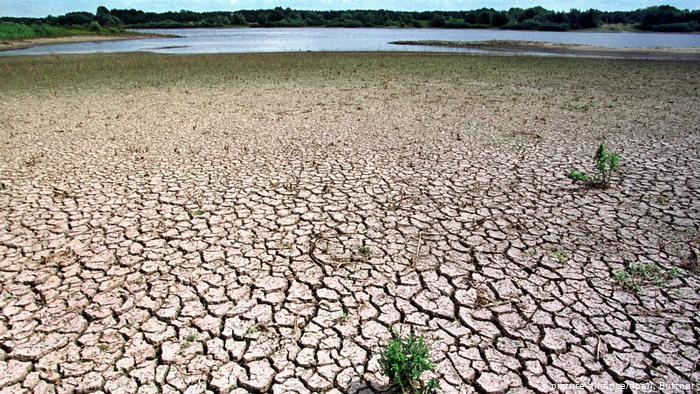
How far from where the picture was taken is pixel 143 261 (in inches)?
145

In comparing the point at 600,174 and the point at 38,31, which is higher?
the point at 38,31

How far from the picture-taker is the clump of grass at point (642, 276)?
3.26 meters

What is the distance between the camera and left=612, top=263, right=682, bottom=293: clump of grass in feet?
10.7

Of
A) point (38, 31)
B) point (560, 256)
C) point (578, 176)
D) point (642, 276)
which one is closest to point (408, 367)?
point (560, 256)

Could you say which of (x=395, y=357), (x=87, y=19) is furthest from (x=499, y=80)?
(x=87, y=19)

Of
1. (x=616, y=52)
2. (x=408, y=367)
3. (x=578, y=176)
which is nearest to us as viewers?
(x=408, y=367)

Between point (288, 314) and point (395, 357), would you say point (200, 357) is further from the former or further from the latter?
point (395, 357)

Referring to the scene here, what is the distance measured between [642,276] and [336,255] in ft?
8.13

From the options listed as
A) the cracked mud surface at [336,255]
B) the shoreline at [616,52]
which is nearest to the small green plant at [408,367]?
the cracked mud surface at [336,255]

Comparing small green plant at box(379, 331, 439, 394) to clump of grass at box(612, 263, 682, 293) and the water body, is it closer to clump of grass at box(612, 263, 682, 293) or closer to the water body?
clump of grass at box(612, 263, 682, 293)

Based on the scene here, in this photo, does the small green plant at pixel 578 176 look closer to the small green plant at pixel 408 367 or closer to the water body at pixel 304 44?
the small green plant at pixel 408 367

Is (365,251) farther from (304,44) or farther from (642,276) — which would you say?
(304,44)

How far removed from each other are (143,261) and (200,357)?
4.76 ft

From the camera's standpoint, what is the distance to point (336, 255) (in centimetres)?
378
